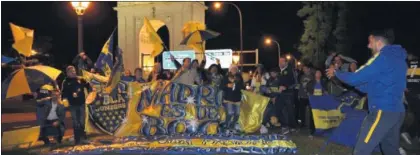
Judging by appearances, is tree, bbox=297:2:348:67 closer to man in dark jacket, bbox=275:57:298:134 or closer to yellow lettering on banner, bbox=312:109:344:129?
man in dark jacket, bbox=275:57:298:134

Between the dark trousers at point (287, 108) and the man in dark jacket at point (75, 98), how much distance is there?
468 cm

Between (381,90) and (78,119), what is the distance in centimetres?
664

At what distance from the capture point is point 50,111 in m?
9.79

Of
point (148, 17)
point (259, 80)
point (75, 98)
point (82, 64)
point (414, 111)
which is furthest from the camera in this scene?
point (148, 17)

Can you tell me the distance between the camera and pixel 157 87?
10742 millimetres

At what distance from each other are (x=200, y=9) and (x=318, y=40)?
52.6 ft

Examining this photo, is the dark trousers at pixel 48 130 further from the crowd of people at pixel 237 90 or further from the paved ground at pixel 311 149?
the paved ground at pixel 311 149

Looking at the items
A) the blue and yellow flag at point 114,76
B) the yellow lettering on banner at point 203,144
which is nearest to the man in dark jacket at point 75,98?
the blue and yellow flag at point 114,76

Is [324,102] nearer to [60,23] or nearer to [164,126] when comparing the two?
[164,126]

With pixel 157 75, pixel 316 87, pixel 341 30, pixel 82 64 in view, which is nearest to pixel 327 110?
pixel 316 87

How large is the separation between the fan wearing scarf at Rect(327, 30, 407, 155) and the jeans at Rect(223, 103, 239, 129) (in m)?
6.06

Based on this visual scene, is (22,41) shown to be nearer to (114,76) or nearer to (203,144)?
(114,76)

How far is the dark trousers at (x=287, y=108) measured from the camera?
450 inches

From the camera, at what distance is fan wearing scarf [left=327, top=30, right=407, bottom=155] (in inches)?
192
